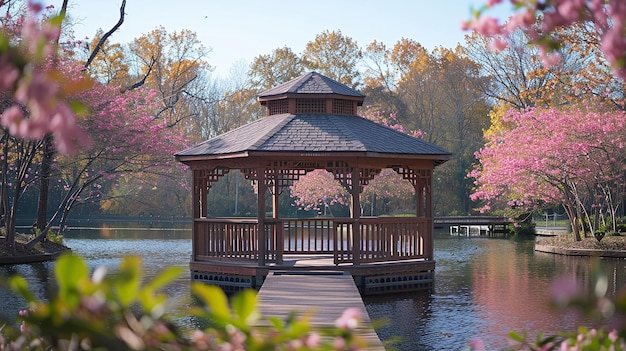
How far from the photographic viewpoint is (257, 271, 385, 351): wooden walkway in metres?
8.86

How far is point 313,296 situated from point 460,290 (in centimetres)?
452

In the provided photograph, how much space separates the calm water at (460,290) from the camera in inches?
408

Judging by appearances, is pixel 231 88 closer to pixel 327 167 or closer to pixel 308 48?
pixel 308 48

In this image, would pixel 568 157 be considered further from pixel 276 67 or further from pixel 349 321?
pixel 276 67

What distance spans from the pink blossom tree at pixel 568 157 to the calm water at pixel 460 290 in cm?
195

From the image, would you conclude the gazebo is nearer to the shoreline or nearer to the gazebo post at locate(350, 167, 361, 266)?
the gazebo post at locate(350, 167, 361, 266)

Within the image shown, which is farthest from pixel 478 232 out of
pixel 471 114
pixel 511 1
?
pixel 511 1

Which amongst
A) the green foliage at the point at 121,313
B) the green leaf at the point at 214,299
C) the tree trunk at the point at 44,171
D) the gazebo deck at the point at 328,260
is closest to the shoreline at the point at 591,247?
the gazebo deck at the point at 328,260

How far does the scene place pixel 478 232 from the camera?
34375mm

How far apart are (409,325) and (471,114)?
3771 centimetres

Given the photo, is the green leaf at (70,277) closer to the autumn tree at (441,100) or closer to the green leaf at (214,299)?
the green leaf at (214,299)

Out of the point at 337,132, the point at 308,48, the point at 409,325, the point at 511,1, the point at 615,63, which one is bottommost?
the point at 409,325

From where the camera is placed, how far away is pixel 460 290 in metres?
14.5

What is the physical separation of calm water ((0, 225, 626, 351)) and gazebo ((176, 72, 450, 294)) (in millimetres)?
599
